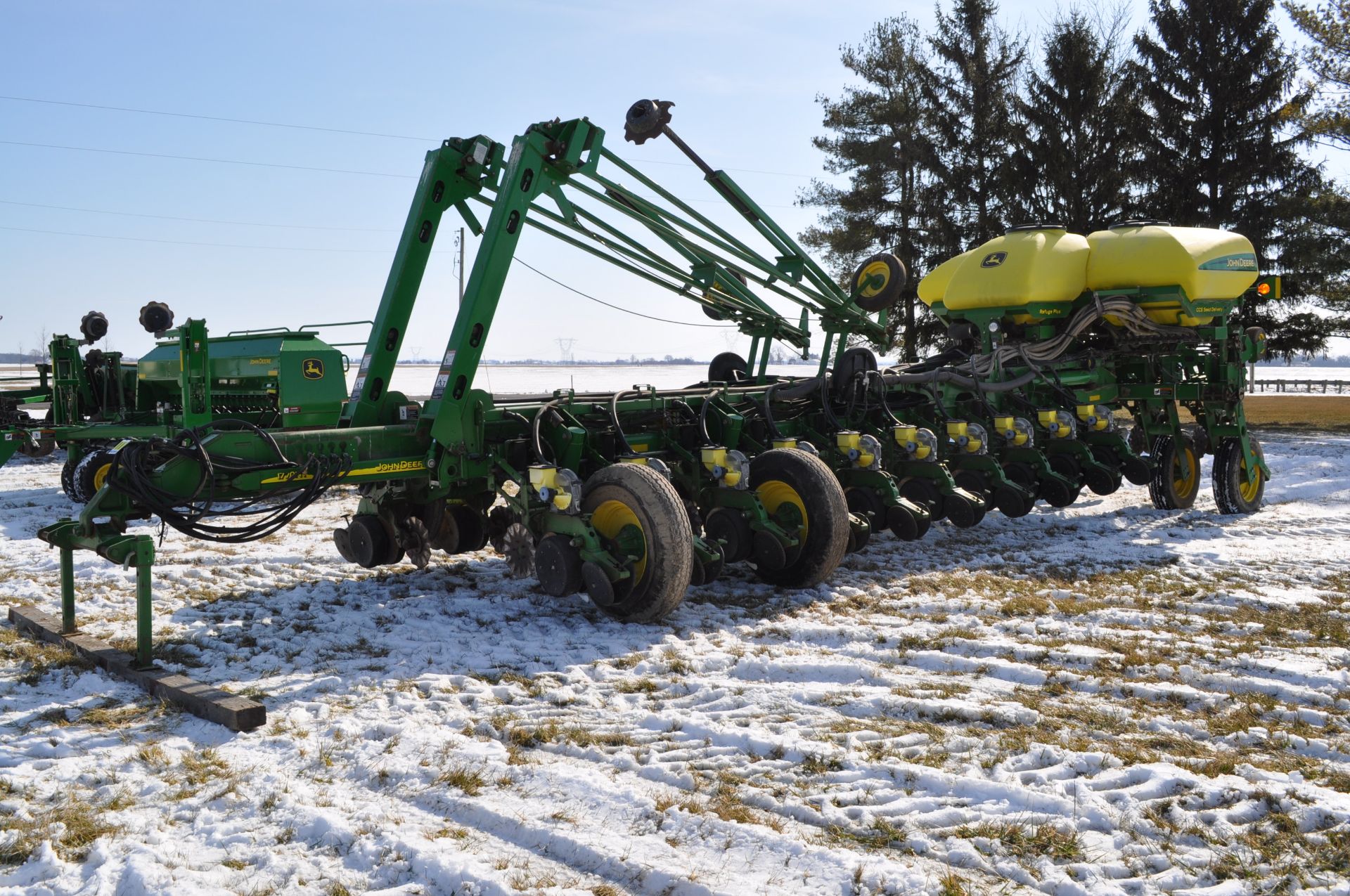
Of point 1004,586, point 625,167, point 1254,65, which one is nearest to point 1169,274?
point 1004,586

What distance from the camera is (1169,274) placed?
10.9 meters

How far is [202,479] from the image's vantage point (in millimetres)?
5910

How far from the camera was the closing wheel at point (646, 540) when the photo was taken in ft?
20.7

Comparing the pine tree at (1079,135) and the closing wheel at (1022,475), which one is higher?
the pine tree at (1079,135)

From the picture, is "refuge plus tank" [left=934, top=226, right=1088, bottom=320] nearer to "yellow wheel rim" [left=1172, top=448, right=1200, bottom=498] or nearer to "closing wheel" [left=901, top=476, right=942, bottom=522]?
"yellow wheel rim" [left=1172, top=448, right=1200, bottom=498]

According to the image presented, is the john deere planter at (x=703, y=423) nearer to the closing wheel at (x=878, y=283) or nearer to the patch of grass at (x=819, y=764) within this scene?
the closing wheel at (x=878, y=283)

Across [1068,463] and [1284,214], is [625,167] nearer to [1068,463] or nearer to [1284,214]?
[1068,463]

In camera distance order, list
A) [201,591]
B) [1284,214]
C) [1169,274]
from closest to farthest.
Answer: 1. [201,591]
2. [1169,274]
3. [1284,214]

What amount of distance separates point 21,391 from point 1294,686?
1593 centimetres

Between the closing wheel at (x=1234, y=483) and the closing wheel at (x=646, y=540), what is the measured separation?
22.9 ft

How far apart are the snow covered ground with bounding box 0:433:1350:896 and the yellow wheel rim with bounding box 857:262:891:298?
11.4 feet

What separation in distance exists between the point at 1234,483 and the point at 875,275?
4.35m

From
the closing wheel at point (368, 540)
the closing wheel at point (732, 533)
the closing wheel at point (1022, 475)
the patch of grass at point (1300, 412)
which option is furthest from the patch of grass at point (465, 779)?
the patch of grass at point (1300, 412)

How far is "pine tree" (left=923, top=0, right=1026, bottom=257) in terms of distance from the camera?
24.7 m
